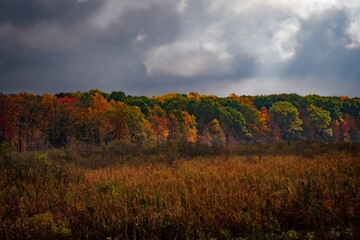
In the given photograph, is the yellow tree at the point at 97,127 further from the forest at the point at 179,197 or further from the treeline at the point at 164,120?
the forest at the point at 179,197

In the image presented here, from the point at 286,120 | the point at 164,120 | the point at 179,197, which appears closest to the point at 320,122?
the point at 286,120

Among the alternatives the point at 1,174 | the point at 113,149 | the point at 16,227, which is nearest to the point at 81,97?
the point at 113,149

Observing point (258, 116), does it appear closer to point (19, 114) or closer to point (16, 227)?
point (19, 114)

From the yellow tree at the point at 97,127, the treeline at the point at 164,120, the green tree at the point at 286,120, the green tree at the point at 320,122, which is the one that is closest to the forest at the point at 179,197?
Result: the treeline at the point at 164,120

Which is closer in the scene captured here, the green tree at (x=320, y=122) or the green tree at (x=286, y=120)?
the green tree at (x=286, y=120)

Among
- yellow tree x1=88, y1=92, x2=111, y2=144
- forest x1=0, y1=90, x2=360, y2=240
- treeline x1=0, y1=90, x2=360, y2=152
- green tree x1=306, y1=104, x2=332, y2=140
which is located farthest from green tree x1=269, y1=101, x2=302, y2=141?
forest x1=0, y1=90, x2=360, y2=240

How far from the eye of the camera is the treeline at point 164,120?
50.7m

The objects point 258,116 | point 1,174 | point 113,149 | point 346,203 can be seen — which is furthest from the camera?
point 258,116

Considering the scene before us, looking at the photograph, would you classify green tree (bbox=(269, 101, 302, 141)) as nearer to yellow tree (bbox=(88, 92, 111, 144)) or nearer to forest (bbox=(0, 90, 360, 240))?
yellow tree (bbox=(88, 92, 111, 144))

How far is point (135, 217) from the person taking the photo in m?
6.34

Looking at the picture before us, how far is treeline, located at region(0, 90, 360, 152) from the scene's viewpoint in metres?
50.7

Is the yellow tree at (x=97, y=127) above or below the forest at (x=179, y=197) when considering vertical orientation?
above

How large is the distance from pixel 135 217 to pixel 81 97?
64.2 meters

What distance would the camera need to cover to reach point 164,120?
7150 centimetres
